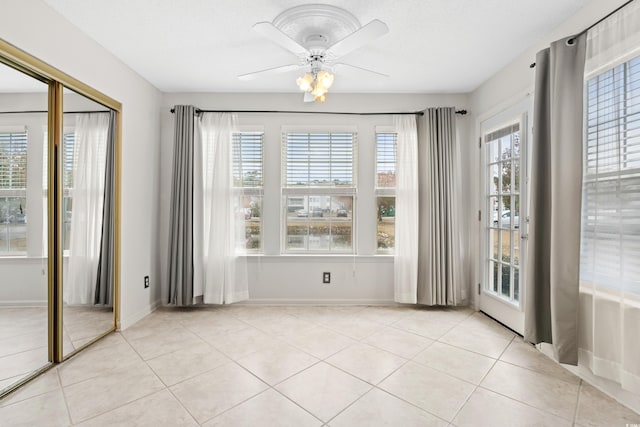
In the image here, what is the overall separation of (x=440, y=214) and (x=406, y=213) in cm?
38

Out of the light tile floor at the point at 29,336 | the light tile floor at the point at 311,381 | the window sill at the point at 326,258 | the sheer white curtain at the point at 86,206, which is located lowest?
the light tile floor at the point at 311,381

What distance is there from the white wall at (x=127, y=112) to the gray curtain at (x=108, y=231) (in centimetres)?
17

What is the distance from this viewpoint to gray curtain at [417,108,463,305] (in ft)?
11.2

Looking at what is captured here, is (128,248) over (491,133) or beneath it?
beneath

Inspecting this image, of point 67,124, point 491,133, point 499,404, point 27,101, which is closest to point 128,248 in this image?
point 67,124

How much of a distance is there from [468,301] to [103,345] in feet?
12.3

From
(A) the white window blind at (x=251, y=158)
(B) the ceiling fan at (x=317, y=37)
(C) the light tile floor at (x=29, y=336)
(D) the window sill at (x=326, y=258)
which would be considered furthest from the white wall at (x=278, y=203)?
(B) the ceiling fan at (x=317, y=37)

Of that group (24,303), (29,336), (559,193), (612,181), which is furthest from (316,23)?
(29,336)

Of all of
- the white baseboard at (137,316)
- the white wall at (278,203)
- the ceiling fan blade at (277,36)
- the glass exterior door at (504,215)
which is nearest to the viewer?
the ceiling fan blade at (277,36)

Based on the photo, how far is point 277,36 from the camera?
1.92 meters

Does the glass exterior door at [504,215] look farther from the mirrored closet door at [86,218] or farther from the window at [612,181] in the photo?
the mirrored closet door at [86,218]

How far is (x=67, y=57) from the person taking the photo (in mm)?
2238

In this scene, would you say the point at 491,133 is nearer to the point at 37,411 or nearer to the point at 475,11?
the point at 475,11

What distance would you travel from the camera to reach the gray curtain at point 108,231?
8.61ft
